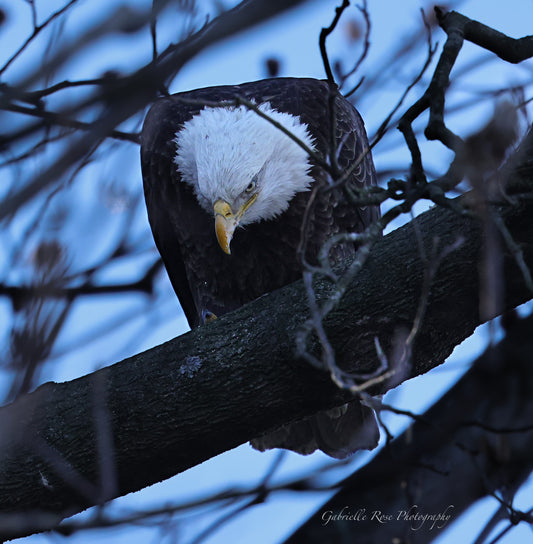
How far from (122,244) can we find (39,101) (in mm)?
543

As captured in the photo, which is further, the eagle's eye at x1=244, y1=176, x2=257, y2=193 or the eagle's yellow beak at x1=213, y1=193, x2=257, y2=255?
the eagle's eye at x1=244, y1=176, x2=257, y2=193

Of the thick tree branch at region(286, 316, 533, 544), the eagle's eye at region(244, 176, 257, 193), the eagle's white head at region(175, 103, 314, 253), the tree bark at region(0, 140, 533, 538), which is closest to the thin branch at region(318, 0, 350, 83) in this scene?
the tree bark at region(0, 140, 533, 538)

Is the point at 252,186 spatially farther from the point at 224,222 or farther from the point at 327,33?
the point at 327,33

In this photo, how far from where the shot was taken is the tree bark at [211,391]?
10.6 ft

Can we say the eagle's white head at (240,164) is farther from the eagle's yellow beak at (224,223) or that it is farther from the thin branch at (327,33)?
the thin branch at (327,33)

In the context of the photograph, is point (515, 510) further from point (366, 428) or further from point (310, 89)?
point (310, 89)

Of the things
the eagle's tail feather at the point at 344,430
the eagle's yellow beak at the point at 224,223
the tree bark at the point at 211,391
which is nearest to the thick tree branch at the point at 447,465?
the tree bark at the point at 211,391

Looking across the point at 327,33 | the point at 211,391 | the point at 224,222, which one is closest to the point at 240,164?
the point at 224,222

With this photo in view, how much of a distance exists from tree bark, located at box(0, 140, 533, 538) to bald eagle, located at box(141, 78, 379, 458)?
727mm

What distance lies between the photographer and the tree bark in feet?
10.6

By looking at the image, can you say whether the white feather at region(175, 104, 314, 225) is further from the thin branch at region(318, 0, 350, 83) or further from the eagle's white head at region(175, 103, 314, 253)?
the thin branch at region(318, 0, 350, 83)

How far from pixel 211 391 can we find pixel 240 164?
→ 1.20 metres

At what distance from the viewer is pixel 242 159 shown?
13.7 feet

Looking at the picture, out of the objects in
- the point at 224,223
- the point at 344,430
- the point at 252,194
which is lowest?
the point at 344,430
